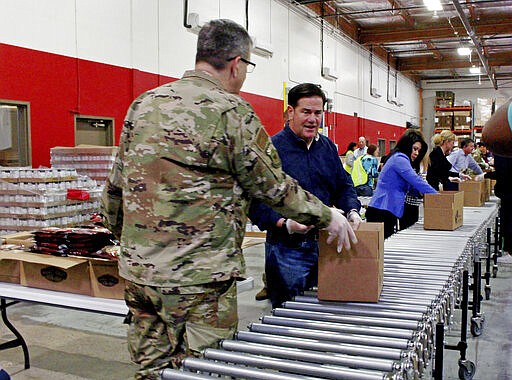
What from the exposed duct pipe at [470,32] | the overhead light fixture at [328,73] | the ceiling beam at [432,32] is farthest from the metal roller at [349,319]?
the ceiling beam at [432,32]

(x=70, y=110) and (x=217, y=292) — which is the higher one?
(x=70, y=110)

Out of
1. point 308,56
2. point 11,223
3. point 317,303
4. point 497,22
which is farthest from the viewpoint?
point 497,22

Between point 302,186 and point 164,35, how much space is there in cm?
578

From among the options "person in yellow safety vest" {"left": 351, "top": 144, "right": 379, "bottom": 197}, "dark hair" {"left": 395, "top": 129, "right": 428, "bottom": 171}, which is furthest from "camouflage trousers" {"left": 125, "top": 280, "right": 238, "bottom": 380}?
"person in yellow safety vest" {"left": 351, "top": 144, "right": 379, "bottom": 197}

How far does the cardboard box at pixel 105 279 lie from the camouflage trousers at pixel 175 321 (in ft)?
3.63

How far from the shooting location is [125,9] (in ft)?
22.9

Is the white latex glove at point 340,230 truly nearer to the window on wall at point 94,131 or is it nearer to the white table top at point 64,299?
the white table top at point 64,299

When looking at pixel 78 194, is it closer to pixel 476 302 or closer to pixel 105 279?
pixel 105 279

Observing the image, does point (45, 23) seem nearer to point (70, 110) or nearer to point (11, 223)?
point (70, 110)

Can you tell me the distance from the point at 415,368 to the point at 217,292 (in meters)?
0.59

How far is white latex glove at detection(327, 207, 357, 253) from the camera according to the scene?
1704 mm

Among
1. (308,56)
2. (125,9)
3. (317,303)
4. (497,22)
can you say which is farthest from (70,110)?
(497,22)

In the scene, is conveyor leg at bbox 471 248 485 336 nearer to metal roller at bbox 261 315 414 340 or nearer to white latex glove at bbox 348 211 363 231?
white latex glove at bbox 348 211 363 231

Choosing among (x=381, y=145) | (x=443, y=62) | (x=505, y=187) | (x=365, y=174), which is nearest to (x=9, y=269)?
(x=505, y=187)
